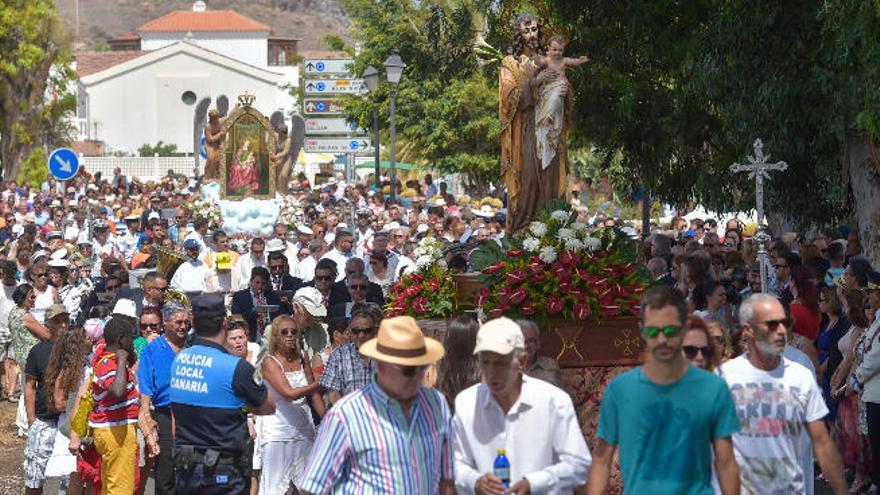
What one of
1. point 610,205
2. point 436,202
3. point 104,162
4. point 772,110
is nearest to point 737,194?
point 772,110

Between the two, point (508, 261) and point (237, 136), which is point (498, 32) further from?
point (237, 136)

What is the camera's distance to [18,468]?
15781 millimetres

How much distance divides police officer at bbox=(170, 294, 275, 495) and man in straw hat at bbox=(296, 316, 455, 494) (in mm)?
2491

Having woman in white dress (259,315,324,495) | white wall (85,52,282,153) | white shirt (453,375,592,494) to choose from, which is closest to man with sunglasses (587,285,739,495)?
white shirt (453,375,592,494)

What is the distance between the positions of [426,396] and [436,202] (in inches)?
1149

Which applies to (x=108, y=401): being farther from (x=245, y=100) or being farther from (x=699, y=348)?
(x=245, y=100)

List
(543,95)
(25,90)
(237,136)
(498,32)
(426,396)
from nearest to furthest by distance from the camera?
(426,396), (543,95), (498,32), (237,136), (25,90)

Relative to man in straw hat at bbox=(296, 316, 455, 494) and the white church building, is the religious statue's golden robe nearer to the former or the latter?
man in straw hat at bbox=(296, 316, 455, 494)

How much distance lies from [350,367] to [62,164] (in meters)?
17.7

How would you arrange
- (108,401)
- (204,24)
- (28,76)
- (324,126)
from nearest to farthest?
(108,401)
(324,126)
(28,76)
(204,24)

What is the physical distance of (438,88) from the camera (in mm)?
46344

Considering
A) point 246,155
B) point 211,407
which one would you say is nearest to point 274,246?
point 211,407

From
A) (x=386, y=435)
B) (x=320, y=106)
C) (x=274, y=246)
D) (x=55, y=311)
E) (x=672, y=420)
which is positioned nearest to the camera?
(x=672, y=420)

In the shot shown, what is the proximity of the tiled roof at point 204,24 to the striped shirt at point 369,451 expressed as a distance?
143 m
